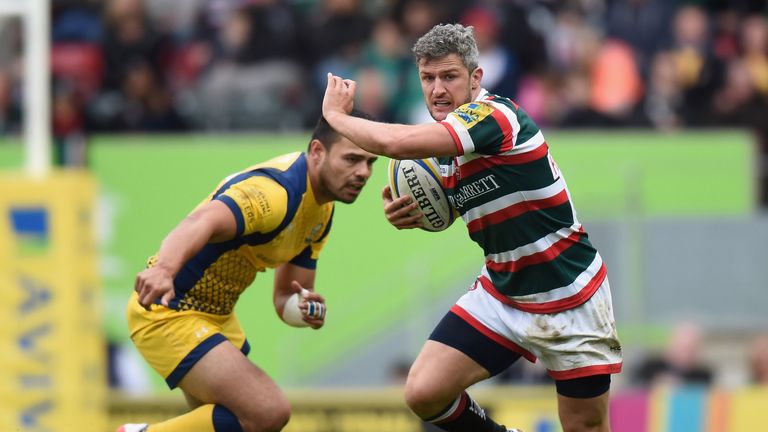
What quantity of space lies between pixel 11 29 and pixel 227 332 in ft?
28.6

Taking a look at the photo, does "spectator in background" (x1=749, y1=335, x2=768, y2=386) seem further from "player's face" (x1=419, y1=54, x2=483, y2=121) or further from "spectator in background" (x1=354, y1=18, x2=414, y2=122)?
"player's face" (x1=419, y1=54, x2=483, y2=121)

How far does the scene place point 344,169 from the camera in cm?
709

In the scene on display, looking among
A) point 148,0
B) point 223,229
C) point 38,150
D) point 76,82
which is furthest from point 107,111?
point 223,229

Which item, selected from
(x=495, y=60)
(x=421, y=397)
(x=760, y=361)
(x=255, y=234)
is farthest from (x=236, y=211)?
(x=495, y=60)

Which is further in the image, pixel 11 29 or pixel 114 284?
pixel 11 29

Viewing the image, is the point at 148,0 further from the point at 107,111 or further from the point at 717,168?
the point at 717,168

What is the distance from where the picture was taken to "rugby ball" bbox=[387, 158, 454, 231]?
22.5ft

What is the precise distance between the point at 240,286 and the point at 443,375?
4.19ft

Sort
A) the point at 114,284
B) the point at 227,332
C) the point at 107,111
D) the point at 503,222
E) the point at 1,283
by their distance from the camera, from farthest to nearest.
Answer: the point at 107,111
the point at 114,284
the point at 1,283
the point at 227,332
the point at 503,222

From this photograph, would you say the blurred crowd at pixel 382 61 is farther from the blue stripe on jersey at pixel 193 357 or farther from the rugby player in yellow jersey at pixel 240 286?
the blue stripe on jersey at pixel 193 357

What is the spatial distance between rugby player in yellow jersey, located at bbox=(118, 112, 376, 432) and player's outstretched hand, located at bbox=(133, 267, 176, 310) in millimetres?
560

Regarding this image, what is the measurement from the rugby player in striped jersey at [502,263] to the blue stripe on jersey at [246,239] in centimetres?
50

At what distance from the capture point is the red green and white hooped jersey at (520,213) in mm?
6445

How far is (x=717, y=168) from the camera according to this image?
12.5m
